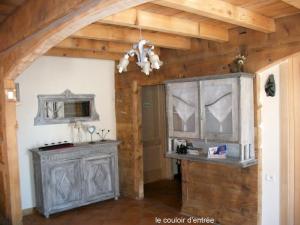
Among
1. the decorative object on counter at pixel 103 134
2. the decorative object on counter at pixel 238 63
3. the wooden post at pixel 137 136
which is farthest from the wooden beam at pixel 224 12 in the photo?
the decorative object on counter at pixel 103 134

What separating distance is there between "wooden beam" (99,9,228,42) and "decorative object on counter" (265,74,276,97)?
2.42 feet

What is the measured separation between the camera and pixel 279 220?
3785mm

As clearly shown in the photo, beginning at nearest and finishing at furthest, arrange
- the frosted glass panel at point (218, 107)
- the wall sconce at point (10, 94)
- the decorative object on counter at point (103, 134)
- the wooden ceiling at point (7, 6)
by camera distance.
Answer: the wooden ceiling at point (7, 6) < the wall sconce at point (10, 94) < the frosted glass panel at point (218, 107) < the decorative object on counter at point (103, 134)

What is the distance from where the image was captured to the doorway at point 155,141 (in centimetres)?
627

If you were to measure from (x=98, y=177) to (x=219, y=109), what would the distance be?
2.32m

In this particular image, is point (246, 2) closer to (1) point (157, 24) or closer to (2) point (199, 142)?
(1) point (157, 24)

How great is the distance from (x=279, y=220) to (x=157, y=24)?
277cm

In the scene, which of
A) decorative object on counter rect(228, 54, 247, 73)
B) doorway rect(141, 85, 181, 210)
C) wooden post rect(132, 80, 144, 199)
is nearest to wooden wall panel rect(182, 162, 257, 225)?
wooden post rect(132, 80, 144, 199)

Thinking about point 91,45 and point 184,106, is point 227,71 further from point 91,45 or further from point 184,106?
point 91,45

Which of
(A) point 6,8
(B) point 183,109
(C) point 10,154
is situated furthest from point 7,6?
(B) point 183,109

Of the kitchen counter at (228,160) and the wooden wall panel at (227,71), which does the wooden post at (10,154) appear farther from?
the wooden wall panel at (227,71)

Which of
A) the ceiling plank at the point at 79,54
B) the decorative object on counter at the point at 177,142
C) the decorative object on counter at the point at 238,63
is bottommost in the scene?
the decorative object on counter at the point at 177,142

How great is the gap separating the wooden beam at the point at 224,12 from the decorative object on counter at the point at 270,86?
0.56m

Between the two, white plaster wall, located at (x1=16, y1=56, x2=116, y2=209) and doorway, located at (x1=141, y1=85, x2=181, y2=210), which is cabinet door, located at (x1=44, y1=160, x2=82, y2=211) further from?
doorway, located at (x1=141, y1=85, x2=181, y2=210)
